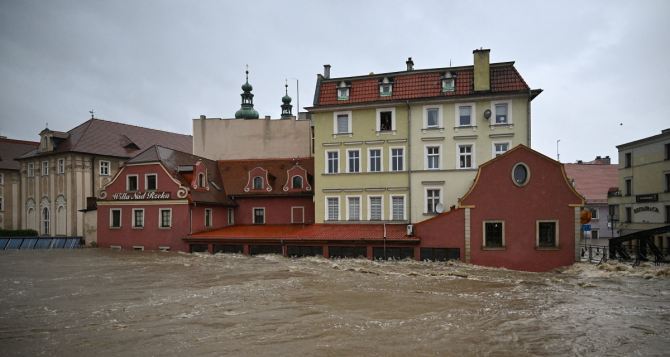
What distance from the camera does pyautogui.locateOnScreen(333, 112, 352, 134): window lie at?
32.1 m

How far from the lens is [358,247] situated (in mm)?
27922

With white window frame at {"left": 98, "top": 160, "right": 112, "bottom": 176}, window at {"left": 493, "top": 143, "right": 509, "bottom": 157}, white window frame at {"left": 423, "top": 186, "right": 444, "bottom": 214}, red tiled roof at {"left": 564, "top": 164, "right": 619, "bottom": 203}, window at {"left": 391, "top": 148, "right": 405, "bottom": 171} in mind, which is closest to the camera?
window at {"left": 493, "top": 143, "right": 509, "bottom": 157}

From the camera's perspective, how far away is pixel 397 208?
31.0 meters

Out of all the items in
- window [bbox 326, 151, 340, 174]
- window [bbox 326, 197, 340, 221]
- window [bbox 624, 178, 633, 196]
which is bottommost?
window [bbox 326, 197, 340, 221]

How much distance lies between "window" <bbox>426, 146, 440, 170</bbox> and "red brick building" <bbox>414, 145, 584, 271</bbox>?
4.48 metres

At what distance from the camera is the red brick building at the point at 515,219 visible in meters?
25.6

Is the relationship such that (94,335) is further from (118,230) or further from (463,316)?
(118,230)

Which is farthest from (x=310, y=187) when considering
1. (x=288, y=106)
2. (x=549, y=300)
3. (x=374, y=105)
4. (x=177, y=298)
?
(x=288, y=106)

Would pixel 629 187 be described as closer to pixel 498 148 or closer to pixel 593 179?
pixel 593 179

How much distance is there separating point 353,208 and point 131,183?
17.0m

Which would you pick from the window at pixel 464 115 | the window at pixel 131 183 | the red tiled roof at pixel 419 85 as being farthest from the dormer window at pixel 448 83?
the window at pixel 131 183

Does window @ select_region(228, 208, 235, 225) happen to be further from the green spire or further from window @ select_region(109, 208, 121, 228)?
the green spire

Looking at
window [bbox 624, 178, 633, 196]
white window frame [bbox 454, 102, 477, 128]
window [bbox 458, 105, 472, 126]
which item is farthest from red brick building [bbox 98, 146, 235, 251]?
window [bbox 624, 178, 633, 196]

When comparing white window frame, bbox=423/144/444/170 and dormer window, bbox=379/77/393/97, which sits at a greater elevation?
dormer window, bbox=379/77/393/97
